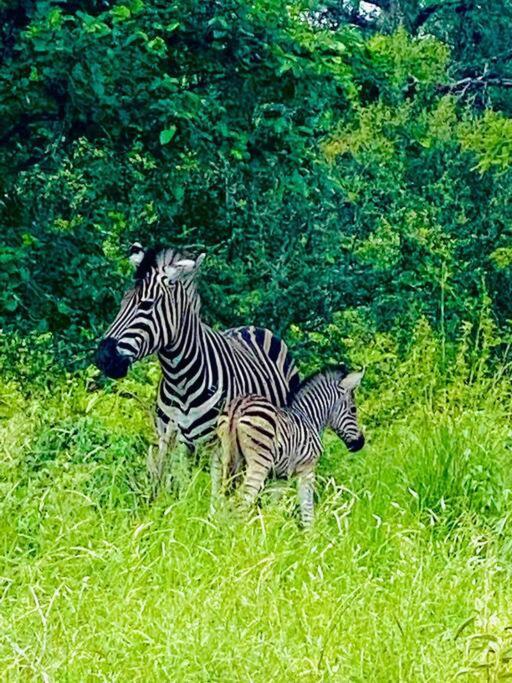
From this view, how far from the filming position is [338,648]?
5.24 meters

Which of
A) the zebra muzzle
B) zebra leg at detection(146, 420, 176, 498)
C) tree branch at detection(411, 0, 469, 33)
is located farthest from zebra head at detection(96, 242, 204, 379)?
tree branch at detection(411, 0, 469, 33)

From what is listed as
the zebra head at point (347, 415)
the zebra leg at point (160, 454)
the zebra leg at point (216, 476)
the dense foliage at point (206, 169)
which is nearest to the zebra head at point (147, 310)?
the zebra leg at point (160, 454)

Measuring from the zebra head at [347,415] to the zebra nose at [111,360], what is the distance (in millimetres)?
1515

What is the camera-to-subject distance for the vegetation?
556cm

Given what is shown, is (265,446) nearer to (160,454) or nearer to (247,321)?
(160,454)

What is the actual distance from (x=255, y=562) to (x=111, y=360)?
2.18 meters

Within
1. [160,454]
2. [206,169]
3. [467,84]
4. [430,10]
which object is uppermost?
[430,10]

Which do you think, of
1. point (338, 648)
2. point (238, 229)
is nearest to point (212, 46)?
point (238, 229)

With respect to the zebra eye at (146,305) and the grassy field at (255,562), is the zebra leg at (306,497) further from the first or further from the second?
the zebra eye at (146,305)

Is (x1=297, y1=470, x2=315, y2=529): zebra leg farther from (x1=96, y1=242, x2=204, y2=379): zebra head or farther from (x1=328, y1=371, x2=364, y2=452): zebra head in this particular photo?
(x1=96, y1=242, x2=204, y2=379): zebra head

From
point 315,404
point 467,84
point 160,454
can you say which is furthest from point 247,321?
point 467,84

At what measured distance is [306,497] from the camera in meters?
7.84

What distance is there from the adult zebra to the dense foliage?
1094mm

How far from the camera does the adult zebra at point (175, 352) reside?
26.7ft
